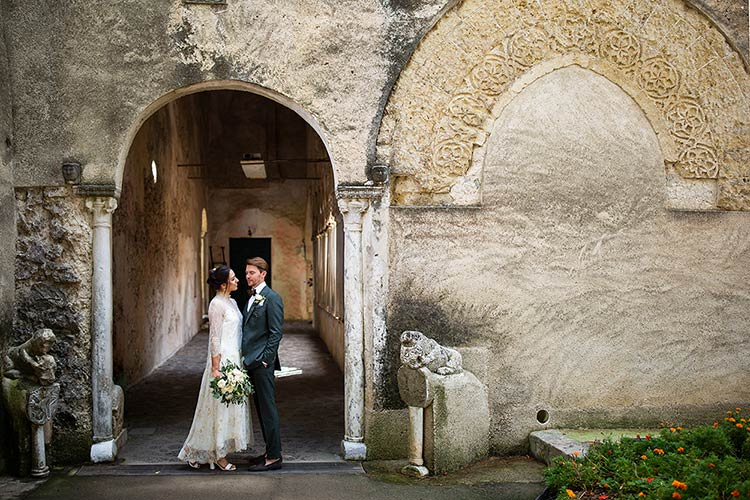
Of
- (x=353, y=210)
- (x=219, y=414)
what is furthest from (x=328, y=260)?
(x=219, y=414)

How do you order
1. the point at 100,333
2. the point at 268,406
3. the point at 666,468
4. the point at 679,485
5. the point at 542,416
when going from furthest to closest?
1. the point at 542,416
2. the point at 100,333
3. the point at 268,406
4. the point at 666,468
5. the point at 679,485

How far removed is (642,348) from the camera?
22.9 feet

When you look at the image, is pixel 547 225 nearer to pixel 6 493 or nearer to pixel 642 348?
pixel 642 348

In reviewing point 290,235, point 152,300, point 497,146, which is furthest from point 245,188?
point 497,146

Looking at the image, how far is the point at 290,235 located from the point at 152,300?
10.5 metres

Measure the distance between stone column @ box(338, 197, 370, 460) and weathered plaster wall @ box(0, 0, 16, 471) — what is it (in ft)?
9.01

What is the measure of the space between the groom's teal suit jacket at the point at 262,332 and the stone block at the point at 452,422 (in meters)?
1.31

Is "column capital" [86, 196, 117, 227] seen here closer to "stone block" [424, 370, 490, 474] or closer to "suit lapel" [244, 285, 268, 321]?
"suit lapel" [244, 285, 268, 321]

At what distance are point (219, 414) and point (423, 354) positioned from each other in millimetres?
1711

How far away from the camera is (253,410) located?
8.82m

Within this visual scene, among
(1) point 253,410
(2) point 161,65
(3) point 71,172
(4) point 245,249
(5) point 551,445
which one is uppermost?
(2) point 161,65

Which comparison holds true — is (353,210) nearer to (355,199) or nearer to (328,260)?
(355,199)


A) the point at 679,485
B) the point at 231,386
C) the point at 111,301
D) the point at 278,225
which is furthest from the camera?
Result: the point at 278,225

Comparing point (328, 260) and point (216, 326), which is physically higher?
point (328, 260)
